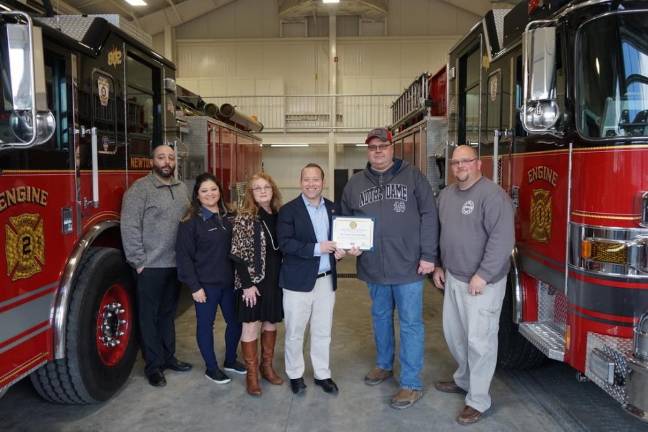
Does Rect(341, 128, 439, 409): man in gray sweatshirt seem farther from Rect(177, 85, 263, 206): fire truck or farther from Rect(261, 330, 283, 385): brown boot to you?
Rect(177, 85, 263, 206): fire truck

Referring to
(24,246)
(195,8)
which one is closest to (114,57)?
(24,246)

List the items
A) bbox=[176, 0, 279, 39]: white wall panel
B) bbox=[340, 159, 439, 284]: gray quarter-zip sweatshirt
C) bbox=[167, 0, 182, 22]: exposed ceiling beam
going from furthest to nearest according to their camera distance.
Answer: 1. bbox=[176, 0, 279, 39]: white wall panel
2. bbox=[167, 0, 182, 22]: exposed ceiling beam
3. bbox=[340, 159, 439, 284]: gray quarter-zip sweatshirt

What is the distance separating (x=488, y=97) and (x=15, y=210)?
3.17m

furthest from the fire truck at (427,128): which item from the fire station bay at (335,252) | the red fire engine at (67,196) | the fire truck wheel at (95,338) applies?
the fire truck wheel at (95,338)

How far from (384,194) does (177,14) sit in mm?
15268

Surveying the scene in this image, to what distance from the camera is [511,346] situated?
152 inches

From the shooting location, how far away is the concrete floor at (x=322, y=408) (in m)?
3.25

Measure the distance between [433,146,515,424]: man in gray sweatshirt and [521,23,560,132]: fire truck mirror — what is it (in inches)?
20.0

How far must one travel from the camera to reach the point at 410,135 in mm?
7047

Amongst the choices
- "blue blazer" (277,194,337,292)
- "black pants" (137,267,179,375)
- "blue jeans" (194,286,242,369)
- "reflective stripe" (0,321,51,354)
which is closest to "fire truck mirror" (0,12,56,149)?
"reflective stripe" (0,321,51,354)

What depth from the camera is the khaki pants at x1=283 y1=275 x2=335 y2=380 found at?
A: 349cm

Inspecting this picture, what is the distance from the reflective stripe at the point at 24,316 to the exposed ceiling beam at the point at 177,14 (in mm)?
15141

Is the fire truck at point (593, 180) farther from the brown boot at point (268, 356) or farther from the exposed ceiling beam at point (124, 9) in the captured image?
the exposed ceiling beam at point (124, 9)

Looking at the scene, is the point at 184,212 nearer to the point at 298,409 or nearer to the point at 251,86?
the point at 298,409
